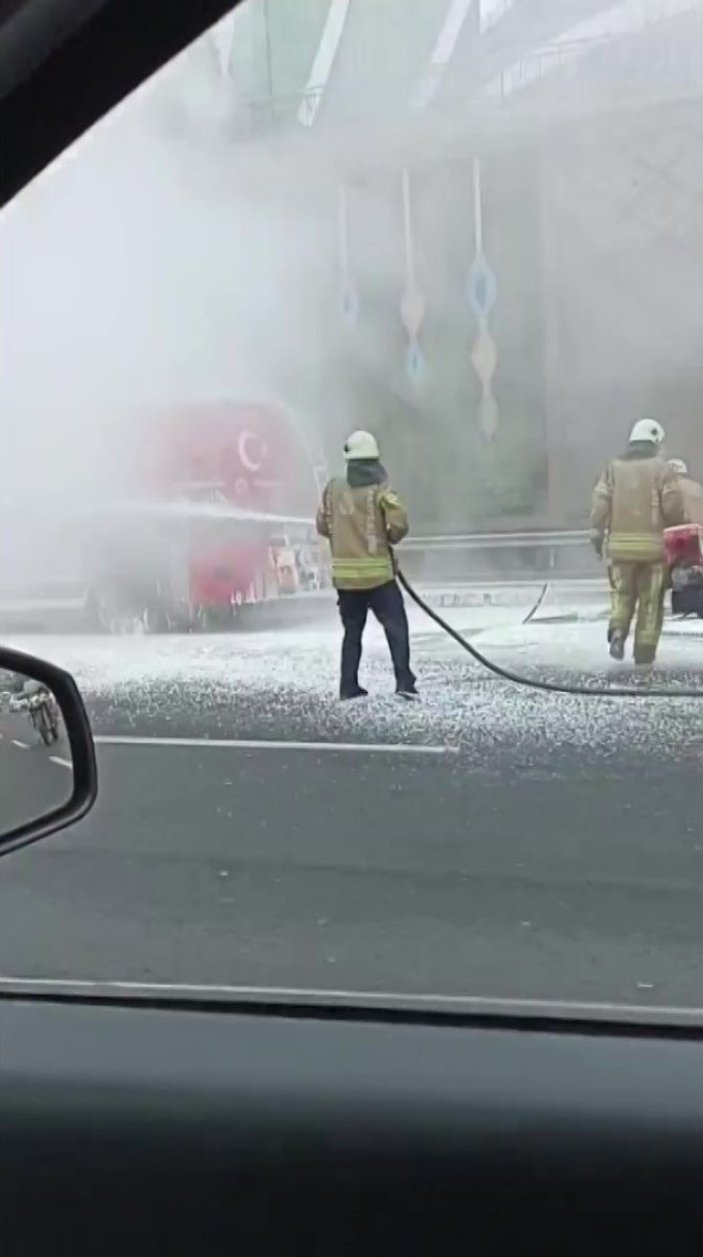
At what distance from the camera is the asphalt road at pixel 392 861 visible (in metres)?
1.96

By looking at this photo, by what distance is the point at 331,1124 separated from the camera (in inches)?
41.5

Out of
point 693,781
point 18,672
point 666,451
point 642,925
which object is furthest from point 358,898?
point 666,451

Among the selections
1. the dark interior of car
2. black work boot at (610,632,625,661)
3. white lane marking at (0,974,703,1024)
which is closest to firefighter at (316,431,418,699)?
black work boot at (610,632,625,661)

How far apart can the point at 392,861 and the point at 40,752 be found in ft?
5.87

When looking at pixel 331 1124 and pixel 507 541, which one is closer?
pixel 331 1124

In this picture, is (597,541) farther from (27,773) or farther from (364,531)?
(27,773)

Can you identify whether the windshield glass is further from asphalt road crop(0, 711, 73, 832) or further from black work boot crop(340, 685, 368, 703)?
asphalt road crop(0, 711, 73, 832)

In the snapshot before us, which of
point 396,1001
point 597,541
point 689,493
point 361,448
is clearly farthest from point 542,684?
point 396,1001

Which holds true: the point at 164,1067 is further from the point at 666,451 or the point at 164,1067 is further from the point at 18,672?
the point at 666,451

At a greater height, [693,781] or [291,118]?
[291,118]

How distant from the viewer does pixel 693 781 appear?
3.33 metres

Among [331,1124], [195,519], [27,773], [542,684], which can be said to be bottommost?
[542,684]

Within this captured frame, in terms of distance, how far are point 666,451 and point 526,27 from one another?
154cm

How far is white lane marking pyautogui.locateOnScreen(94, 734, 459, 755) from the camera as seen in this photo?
3955mm
